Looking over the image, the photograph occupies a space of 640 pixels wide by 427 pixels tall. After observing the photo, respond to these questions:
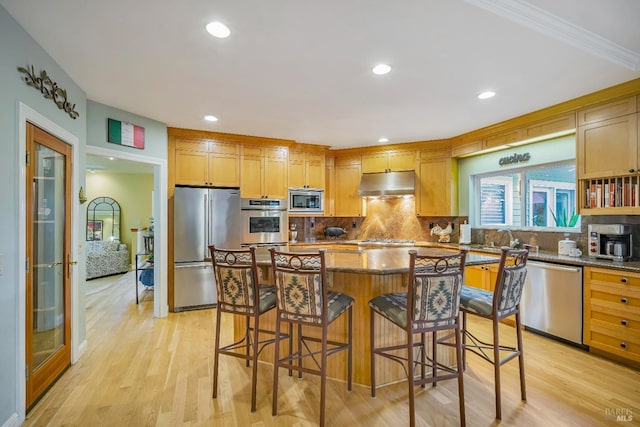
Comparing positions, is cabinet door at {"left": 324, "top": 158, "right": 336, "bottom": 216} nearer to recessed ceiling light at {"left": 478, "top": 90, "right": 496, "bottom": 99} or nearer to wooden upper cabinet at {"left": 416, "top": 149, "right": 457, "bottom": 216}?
wooden upper cabinet at {"left": 416, "top": 149, "right": 457, "bottom": 216}

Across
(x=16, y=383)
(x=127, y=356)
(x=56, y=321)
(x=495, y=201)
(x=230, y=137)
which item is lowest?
(x=127, y=356)

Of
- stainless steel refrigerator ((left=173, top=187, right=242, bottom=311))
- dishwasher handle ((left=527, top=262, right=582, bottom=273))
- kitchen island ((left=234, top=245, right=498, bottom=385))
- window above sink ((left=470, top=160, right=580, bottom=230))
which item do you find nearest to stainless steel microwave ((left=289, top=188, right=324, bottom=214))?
stainless steel refrigerator ((left=173, top=187, right=242, bottom=311))

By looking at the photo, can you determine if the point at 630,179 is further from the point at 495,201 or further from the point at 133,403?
the point at 133,403

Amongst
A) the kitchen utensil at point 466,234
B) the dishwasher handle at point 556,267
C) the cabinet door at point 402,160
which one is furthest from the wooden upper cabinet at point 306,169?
the dishwasher handle at point 556,267

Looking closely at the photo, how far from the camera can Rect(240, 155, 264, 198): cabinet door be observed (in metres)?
4.83

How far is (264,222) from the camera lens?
16.1 ft

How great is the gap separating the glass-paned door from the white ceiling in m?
0.78

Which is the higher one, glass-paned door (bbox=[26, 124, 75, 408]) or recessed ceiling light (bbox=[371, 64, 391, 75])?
recessed ceiling light (bbox=[371, 64, 391, 75])

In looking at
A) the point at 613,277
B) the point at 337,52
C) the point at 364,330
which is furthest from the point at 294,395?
the point at 613,277

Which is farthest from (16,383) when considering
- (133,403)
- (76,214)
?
→ (76,214)

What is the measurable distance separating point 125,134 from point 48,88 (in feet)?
4.37

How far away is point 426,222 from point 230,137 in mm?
3570

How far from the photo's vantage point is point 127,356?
300 cm

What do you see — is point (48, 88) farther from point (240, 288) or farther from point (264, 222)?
point (264, 222)
